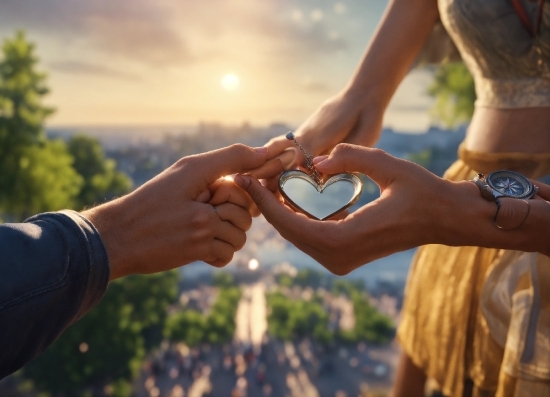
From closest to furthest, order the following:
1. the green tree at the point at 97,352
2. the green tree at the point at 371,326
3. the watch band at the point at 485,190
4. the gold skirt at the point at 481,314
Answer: the watch band at the point at 485,190, the gold skirt at the point at 481,314, the green tree at the point at 97,352, the green tree at the point at 371,326

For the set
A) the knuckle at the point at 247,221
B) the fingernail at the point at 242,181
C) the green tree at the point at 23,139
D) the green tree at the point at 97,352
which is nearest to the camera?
the fingernail at the point at 242,181

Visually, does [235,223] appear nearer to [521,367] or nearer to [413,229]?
[413,229]

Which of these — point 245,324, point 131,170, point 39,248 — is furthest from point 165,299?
point 131,170

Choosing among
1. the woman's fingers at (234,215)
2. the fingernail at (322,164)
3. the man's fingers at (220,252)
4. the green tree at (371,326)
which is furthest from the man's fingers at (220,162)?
the green tree at (371,326)

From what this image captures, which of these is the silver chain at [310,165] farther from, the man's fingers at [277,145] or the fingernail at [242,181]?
the fingernail at [242,181]

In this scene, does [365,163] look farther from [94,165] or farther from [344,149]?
[94,165]

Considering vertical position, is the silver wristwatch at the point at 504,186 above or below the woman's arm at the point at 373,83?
below

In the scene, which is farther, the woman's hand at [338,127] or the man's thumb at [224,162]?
the woman's hand at [338,127]
